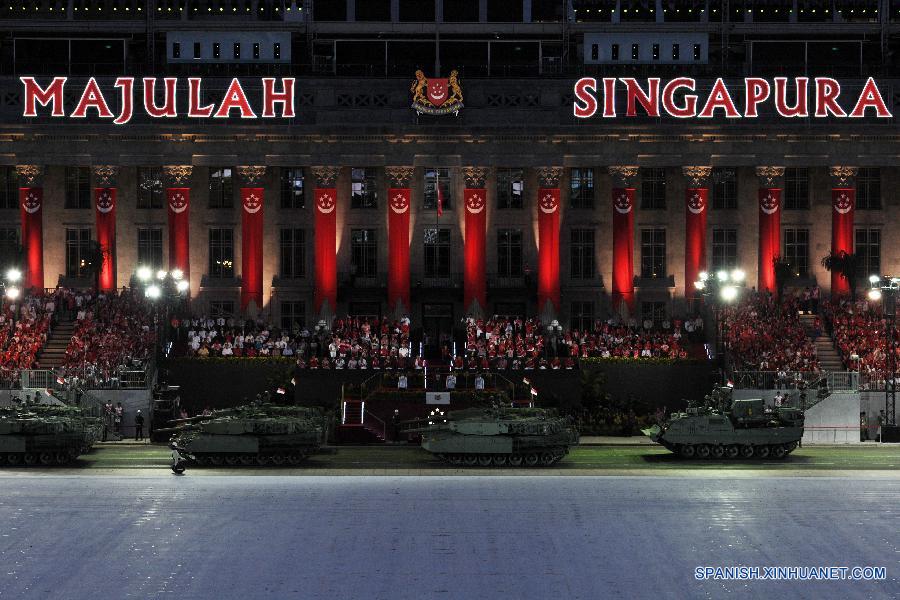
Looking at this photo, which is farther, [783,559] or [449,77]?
[449,77]

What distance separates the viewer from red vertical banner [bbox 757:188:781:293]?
348 feet

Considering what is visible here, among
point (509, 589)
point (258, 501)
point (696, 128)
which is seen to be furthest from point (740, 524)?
point (696, 128)

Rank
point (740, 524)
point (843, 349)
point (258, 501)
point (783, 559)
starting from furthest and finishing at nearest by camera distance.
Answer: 1. point (843, 349)
2. point (258, 501)
3. point (740, 524)
4. point (783, 559)

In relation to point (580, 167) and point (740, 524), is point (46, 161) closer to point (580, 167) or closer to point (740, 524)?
point (580, 167)

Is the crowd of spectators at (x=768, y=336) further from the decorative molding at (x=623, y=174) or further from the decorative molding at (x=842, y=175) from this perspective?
the decorative molding at (x=623, y=174)

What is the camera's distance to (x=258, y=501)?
2655 inches

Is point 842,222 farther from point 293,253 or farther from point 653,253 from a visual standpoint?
point 293,253

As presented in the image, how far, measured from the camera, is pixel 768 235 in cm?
10662

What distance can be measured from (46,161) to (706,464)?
44.0m

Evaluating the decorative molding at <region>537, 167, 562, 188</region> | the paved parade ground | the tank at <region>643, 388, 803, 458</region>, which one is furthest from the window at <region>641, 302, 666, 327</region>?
the paved parade ground

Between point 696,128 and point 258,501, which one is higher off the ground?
point 696,128

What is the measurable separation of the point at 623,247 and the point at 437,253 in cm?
1068

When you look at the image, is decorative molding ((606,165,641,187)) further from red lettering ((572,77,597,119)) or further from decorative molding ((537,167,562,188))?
red lettering ((572,77,597,119))

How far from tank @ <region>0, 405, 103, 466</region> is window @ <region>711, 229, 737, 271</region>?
43405 millimetres
